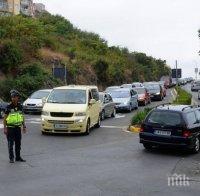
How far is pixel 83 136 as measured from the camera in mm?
21516

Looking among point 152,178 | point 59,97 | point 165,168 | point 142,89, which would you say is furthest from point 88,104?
point 142,89

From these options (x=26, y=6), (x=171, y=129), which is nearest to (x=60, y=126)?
(x=171, y=129)

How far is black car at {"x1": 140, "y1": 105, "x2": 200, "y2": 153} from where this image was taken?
17.1 metres

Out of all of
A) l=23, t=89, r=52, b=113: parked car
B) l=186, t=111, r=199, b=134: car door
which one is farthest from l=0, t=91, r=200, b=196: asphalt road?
l=23, t=89, r=52, b=113: parked car

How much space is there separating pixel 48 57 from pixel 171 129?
141ft

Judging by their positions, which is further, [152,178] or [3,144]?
[3,144]

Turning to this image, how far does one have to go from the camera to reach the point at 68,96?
899 inches

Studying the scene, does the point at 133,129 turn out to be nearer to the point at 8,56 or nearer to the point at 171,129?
the point at 171,129

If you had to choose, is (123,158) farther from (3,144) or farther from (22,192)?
(22,192)

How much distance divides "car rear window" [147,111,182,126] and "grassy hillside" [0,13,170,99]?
82.1 feet

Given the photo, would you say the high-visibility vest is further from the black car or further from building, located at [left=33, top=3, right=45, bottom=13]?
building, located at [left=33, top=3, right=45, bottom=13]

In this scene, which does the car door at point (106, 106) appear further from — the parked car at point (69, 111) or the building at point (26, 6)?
the building at point (26, 6)

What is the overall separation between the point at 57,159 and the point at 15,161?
1228 mm

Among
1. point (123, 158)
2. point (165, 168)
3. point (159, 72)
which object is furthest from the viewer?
point (159, 72)
